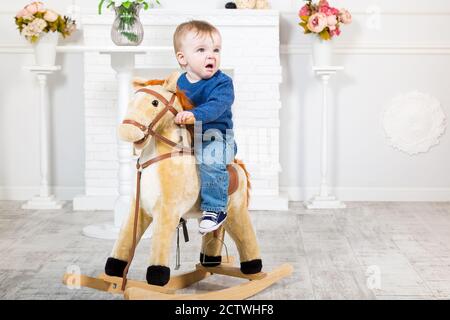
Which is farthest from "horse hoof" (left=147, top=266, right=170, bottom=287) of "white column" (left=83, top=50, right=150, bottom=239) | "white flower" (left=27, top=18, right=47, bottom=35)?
"white flower" (left=27, top=18, right=47, bottom=35)

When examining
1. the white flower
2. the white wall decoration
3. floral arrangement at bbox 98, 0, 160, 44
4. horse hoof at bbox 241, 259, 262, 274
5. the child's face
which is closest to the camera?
the child's face

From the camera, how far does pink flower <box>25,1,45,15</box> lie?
4.49 meters

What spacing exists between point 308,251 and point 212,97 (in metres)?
1.24

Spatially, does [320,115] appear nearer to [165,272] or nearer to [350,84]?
[350,84]

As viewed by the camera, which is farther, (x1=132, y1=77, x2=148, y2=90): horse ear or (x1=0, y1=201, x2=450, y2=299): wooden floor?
(x1=0, y1=201, x2=450, y2=299): wooden floor

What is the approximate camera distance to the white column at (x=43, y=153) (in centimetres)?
469

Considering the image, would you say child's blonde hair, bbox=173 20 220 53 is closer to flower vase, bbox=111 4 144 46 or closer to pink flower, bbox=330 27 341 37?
flower vase, bbox=111 4 144 46

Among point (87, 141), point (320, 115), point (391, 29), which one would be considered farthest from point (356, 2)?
point (87, 141)

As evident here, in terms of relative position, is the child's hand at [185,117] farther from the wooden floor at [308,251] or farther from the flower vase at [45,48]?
the flower vase at [45,48]

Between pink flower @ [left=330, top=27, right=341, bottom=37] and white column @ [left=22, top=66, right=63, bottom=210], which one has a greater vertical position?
pink flower @ [left=330, top=27, right=341, bottom=37]

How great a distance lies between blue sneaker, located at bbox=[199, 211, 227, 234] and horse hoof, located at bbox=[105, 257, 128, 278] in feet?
0.98

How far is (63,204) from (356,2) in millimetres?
2216

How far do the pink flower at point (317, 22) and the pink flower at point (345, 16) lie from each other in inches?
4.6

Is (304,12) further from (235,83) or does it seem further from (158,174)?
(158,174)
